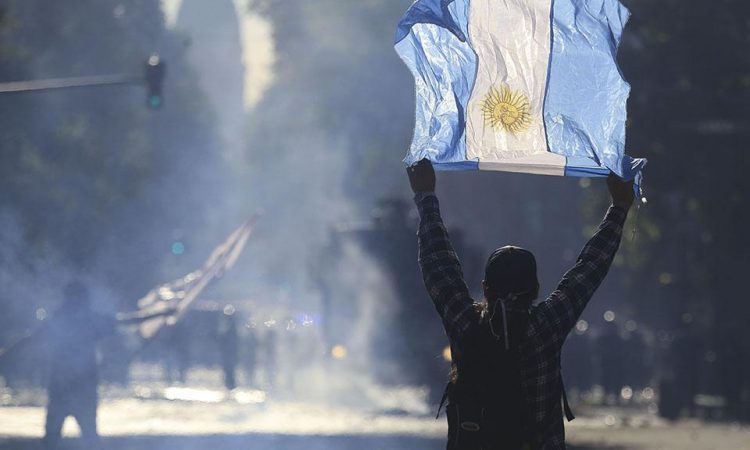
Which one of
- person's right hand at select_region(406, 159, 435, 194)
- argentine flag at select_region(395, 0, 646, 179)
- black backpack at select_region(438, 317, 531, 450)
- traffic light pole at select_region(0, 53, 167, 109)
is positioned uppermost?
traffic light pole at select_region(0, 53, 167, 109)

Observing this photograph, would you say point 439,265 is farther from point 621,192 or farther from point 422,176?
point 621,192

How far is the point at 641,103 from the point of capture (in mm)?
36781

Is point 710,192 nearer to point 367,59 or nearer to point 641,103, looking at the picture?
point 641,103

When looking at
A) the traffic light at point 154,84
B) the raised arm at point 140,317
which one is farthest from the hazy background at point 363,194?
the raised arm at point 140,317

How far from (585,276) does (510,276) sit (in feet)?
1.12

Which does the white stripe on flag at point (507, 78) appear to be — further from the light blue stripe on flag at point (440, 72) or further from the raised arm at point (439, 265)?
the raised arm at point (439, 265)

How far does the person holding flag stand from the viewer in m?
5.62

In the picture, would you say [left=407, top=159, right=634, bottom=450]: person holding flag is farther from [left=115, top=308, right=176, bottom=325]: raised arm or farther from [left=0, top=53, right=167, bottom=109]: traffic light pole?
[left=0, top=53, right=167, bottom=109]: traffic light pole

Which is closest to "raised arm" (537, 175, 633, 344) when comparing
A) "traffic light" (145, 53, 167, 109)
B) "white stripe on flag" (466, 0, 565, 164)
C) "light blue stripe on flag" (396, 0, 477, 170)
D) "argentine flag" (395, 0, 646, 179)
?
"argentine flag" (395, 0, 646, 179)

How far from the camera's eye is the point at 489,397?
5.61 metres

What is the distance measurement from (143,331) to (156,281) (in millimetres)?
47799

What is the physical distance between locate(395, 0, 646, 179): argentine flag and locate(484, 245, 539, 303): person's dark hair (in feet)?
3.12

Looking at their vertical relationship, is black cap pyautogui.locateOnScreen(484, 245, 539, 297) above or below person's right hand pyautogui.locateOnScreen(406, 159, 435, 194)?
below

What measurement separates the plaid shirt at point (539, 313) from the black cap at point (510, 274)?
0.08 meters
